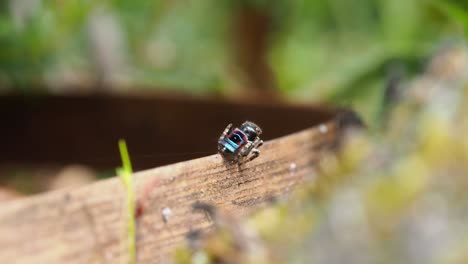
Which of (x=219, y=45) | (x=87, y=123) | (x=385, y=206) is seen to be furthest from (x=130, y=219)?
(x=219, y=45)

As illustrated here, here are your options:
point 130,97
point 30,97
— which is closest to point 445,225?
point 130,97

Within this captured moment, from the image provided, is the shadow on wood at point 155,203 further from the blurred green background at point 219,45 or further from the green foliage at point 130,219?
the blurred green background at point 219,45

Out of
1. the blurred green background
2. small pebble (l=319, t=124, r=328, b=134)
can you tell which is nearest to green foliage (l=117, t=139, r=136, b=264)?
small pebble (l=319, t=124, r=328, b=134)

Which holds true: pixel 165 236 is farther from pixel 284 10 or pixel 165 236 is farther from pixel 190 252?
pixel 284 10

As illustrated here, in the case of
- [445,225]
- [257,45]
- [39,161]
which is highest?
[257,45]

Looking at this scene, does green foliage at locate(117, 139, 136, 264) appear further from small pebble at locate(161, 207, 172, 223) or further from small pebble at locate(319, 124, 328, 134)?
small pebble at locate(319, 124, 328, 134)

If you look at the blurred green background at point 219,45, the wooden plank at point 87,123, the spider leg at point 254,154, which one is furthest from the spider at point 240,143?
the blurred green background at point 219,45

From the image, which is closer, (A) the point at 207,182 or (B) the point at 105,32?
(A) the point at 207,182
